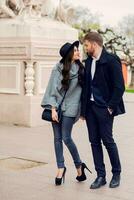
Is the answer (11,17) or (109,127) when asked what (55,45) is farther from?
(109,127)

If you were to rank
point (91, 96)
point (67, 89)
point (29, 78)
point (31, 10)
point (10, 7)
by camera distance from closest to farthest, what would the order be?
point (91, 96)
point (67, 89)
point (29, 78)
point (31, 10)
point (10, 7)

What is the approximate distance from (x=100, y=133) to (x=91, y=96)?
1.54 feet

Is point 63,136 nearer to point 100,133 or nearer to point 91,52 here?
point 100,133

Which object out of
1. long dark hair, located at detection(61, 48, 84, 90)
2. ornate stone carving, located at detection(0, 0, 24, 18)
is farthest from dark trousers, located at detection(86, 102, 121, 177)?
ornate stone carving, located at detection(0, 0, 24, 18)

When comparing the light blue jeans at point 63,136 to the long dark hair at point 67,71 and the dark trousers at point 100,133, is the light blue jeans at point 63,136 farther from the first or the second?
the long dark hair at point 67,71

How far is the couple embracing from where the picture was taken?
657 centimetres

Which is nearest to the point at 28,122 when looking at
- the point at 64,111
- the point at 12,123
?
the point at 12,123

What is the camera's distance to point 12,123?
13297 millimetres

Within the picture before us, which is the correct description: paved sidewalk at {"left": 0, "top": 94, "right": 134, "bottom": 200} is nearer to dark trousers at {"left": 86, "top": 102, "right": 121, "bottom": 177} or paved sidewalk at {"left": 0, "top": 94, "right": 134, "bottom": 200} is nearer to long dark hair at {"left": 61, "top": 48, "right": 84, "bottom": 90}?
dark trousers at {"left": 86, "top": 102, "right": 121, "bottom": 177}

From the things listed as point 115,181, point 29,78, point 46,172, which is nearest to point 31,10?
point 29,78

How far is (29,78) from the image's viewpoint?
42.6 ft

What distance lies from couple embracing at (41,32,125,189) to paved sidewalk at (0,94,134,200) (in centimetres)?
23

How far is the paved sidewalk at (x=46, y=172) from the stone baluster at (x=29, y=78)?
4.17 ft

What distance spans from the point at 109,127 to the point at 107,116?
0.48ft
